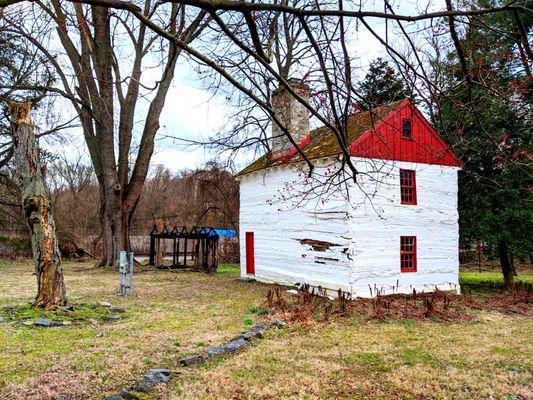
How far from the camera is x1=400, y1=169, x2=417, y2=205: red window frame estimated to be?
14914 mm

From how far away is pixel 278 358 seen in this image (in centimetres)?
708

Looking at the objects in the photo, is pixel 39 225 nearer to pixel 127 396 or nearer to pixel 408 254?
pixel 127 396

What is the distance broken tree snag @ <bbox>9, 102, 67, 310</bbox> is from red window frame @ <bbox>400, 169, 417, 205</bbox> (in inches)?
409

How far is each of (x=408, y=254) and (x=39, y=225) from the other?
35.6 ft

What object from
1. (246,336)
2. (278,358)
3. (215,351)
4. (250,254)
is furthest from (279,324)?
(250,254)

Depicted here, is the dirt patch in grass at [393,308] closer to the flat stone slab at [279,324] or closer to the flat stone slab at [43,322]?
the flat stone slab at [279,324]

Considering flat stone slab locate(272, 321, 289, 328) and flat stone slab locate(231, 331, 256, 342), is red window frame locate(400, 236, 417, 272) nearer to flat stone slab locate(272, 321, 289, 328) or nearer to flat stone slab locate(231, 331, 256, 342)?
flat stone slab locate(272, 321, 289, 328)

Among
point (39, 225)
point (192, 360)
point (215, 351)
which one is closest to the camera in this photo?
point (192, 360)

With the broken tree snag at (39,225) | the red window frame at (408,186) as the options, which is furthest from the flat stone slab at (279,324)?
the red window frame at (408,186)

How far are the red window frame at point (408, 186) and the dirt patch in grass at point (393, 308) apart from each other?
3082 mm

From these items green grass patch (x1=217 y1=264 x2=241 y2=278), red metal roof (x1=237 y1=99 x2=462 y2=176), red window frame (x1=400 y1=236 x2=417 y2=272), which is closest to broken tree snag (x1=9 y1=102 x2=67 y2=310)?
red metal roof (x1=237 y1=99 x2=462 y2=176)

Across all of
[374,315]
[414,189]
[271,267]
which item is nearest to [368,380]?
[374,315]

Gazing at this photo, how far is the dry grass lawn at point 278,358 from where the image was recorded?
222 inches

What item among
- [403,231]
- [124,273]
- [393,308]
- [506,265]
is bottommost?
[393,308]
